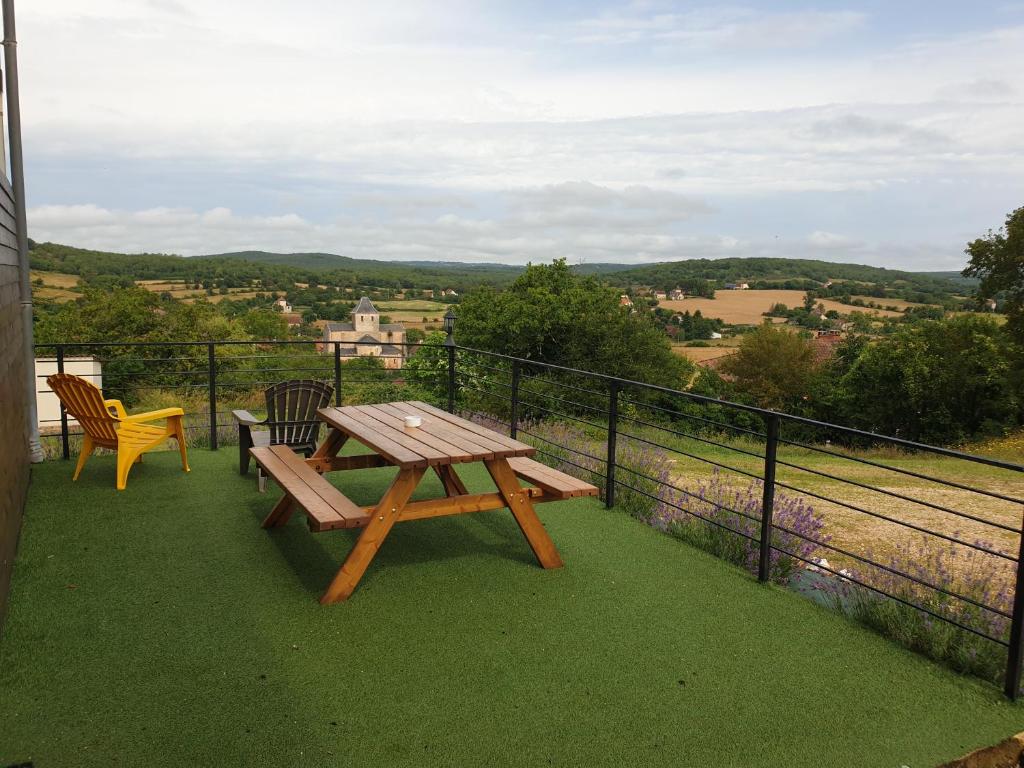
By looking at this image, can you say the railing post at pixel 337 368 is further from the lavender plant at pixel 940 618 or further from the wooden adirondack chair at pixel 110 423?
the lavender plant at pixel 940 618

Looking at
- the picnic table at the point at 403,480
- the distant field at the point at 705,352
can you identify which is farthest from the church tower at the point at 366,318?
the picnic table at the point at 403,480

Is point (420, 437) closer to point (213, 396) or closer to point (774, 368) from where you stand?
point (213, 396)

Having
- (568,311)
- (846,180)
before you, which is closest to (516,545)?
(568,311)

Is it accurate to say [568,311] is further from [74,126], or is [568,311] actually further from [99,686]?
[99,686]

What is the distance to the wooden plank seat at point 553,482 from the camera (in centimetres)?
393

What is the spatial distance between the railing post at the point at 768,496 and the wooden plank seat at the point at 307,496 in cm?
204

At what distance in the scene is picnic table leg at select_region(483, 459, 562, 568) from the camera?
3.89 m

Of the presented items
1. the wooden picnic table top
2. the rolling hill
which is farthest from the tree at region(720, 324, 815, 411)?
the wooden picnic table top

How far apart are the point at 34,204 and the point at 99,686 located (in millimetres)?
5041

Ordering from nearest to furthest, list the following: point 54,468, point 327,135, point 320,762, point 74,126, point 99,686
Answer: point 320,762
point 99,686
point 54,468
point 74,126
point 327,135

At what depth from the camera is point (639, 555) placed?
438 centimetres

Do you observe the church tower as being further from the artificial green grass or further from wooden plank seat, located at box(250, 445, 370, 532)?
the artificial green grass

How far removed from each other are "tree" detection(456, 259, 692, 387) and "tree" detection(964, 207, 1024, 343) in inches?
460

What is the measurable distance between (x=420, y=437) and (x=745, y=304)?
55267 millimetres
